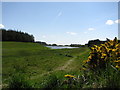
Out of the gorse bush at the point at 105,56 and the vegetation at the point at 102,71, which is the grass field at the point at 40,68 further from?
the gorse bush at the point at 105,56

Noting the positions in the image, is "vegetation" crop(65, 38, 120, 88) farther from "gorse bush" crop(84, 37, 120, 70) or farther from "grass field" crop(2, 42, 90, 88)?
"grass field" crop(2, 42, 90, 88)

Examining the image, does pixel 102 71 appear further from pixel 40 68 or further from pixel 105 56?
pixel 40 68

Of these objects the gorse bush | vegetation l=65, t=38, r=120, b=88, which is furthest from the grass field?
the gorse bush

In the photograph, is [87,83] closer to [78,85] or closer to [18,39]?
[78,85]

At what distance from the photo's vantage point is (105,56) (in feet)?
10.2

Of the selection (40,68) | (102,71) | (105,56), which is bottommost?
(40,68)

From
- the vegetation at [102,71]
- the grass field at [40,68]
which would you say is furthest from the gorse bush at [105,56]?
the grass field at [40,68]

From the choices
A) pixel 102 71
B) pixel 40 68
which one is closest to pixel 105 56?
pixel 102 71

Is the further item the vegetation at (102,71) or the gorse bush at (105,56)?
the gorse bush at (105,56)

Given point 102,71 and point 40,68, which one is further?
point 40,68

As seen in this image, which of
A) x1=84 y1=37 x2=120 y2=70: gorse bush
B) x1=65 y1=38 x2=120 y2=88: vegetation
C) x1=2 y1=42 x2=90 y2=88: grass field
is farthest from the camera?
x1=2 y1=42 x2=90 y2=88: grass field

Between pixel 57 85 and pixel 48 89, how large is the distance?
0.22 m

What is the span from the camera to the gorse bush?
304 centimetres

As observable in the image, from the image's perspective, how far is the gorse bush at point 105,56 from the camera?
304cm
